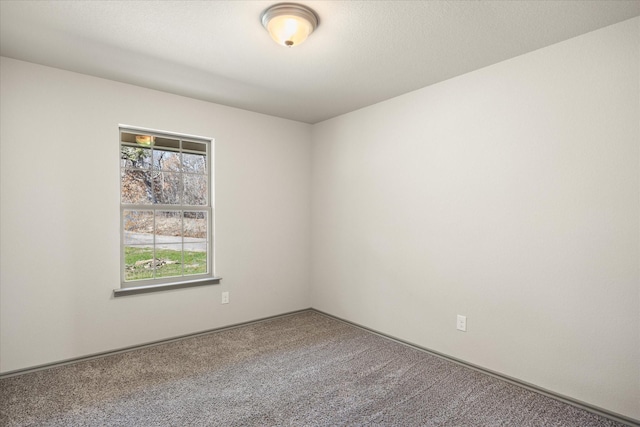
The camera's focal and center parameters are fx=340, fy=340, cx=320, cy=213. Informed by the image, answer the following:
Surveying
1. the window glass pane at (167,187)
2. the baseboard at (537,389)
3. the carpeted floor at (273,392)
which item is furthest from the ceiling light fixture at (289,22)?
the baseboard at (537,389)

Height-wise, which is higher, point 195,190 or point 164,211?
point 195,190

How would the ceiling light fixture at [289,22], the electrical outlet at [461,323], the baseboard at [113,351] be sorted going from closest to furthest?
the ceiling light fixture at [289,22] < the baseboard at [113,351] < the electrical outlet at [461,323]

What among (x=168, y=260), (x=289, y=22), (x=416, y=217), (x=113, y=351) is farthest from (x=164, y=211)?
(x=416, y=217)

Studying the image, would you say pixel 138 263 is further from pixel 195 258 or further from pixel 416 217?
pixel 416 217

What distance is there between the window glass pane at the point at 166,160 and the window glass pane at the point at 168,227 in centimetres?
46

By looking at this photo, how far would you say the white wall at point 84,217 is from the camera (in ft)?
8.66

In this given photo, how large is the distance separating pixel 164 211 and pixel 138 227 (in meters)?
0.29

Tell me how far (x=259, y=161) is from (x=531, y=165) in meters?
2.75

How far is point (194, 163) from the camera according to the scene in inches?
145

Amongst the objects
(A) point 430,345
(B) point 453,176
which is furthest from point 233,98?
(A) point 430,345

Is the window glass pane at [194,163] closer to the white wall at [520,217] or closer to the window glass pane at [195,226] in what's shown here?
the window glass pane at [195,226]

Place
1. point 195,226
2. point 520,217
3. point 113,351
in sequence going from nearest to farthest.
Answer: point 520,217, point 113,351, point 195,226

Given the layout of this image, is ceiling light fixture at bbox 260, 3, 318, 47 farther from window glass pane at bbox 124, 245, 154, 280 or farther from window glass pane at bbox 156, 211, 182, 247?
window glass pane at bbox 124, 245, 154, 280

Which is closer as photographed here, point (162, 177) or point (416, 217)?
point (416, 217)
